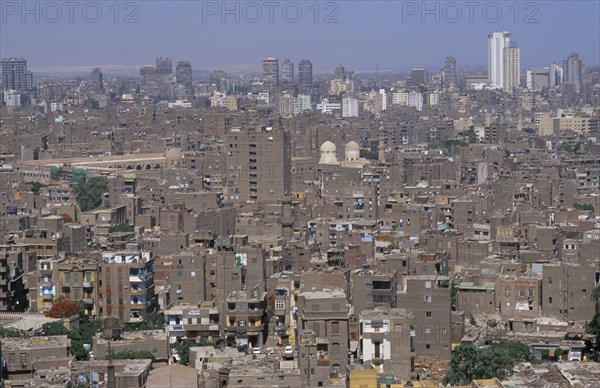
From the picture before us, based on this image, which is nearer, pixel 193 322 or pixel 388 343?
pixel 388 343

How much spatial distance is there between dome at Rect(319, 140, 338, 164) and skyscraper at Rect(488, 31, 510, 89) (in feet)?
178

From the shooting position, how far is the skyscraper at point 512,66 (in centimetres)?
9238

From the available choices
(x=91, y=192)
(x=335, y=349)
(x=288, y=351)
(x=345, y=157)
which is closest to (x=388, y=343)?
(x=335, y=349)

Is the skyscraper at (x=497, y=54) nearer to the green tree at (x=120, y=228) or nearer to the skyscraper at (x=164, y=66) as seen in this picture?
the skyscraper at (x=164, y=66)

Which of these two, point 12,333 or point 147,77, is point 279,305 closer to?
point 12,333

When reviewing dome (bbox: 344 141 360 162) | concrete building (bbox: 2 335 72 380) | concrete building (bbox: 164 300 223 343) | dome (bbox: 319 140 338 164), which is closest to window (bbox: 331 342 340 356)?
concrete building (bbox: 164 300 223 343)

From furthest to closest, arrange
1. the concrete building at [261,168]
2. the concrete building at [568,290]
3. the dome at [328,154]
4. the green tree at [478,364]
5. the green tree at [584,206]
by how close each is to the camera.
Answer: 1. the dome at [328,154]
2. the concrete building at [261,168]
3. the green tree at [584,206]
4. the concrete building at [568,290]
5. the green tree at [478,364]

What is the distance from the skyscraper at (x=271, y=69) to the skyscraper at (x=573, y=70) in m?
19.2

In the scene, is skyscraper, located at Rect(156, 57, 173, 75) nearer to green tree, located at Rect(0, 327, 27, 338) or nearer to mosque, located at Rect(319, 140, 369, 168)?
mosque, located at Rect(319, 140, 369, 168)

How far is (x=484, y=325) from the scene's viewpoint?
17.8m

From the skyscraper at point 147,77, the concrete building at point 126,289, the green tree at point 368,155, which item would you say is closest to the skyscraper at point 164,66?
the skyscraper at point 147,77

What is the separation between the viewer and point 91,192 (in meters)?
33.9

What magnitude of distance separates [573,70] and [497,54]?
765 cm

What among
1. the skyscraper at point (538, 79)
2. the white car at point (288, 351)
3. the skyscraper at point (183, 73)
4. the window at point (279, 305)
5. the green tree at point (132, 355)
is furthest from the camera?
the skyscraper at point (183, 73)
